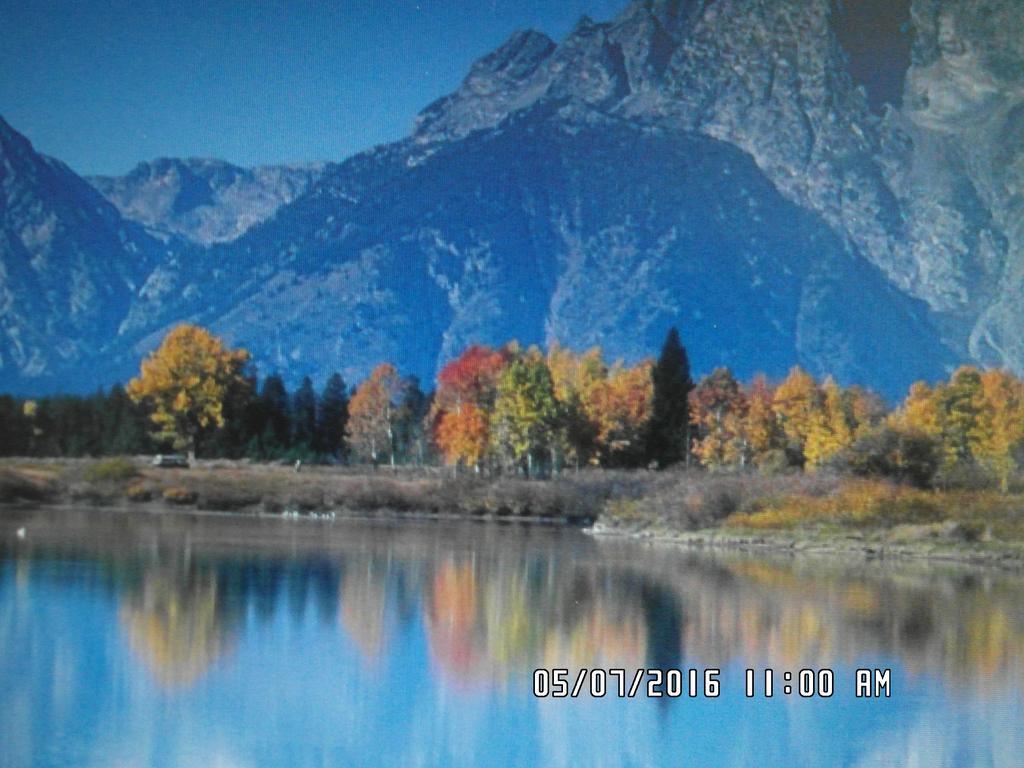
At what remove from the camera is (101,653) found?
17.9m

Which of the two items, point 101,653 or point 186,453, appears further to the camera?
point 186,453

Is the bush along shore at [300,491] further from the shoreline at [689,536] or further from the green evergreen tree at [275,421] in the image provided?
the green evergreen tree at [275,421]

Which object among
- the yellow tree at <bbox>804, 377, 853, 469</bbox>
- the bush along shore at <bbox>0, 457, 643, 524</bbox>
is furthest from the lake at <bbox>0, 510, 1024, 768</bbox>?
the yellow tree at <bbox>804, 377, 853, 469</bbox>

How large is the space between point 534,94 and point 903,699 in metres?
177

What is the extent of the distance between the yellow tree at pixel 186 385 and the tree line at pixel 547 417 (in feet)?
0.22

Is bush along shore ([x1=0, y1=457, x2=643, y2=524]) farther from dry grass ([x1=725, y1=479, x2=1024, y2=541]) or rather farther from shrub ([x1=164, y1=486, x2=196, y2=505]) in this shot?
dry grass ([x1=725, y1=479, x2=1024, y2=541])

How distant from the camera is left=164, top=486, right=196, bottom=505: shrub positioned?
51.9 meters

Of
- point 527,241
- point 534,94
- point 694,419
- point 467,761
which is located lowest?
point 467,761

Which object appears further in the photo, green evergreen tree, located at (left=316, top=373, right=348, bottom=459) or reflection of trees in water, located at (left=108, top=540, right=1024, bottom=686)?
green evergreen tree, located at (left=316, top=373, right=348, bottom=459)

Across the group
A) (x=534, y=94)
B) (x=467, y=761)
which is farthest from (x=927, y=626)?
(x=534, y=94)

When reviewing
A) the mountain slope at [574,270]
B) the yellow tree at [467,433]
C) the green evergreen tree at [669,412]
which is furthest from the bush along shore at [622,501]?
the mountain slope at [574,270]

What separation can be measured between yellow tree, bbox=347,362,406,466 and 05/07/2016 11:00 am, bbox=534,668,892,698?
204ft

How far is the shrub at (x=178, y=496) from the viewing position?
170 feet

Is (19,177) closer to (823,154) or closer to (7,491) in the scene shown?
(823,154)
